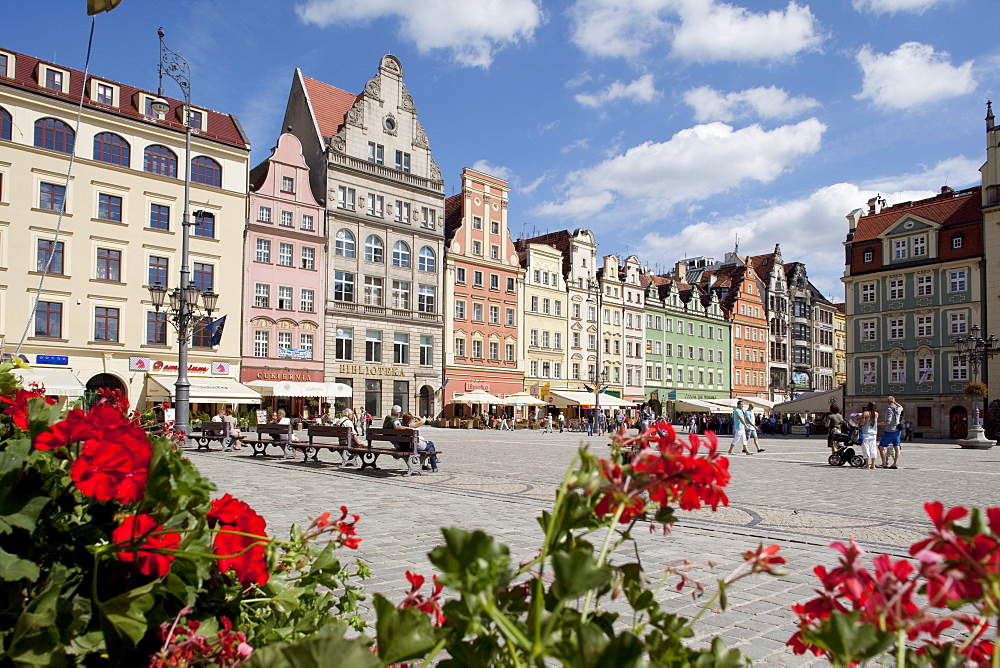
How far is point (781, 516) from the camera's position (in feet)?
30.7

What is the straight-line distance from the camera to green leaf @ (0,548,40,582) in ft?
4.51

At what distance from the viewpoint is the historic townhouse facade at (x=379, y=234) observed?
43.2 metres

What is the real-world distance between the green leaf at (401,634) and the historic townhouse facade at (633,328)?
6112cm

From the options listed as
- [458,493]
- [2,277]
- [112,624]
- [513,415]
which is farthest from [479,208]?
[112,624]

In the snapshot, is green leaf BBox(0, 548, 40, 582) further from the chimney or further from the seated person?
the chimney

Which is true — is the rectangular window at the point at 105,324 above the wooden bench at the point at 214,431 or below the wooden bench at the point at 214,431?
above

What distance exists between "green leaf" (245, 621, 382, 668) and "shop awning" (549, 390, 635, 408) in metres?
48.5

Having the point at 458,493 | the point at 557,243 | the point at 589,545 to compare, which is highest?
the point at 557,243

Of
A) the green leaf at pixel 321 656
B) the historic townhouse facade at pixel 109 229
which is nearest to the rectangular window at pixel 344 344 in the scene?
the historic townhouse facade at pixel 109 229

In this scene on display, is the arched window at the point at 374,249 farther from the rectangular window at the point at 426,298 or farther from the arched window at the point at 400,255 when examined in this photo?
the rectangular window at the point at 426,298

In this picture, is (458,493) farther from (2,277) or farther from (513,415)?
(513,415)

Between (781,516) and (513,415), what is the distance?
4319 cm

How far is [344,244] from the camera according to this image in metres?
43.4

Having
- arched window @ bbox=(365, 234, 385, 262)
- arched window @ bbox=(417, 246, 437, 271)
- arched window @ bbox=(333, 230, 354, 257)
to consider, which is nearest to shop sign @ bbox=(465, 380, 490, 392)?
arched window @ bbox=(417, 246, 437, 271)
